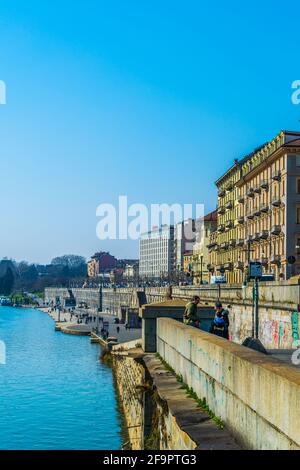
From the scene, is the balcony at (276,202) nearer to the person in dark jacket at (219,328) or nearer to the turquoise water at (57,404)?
the turquoise water at (57,404)

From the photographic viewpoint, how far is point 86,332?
109 metres

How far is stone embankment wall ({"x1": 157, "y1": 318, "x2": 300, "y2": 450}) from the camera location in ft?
21.7

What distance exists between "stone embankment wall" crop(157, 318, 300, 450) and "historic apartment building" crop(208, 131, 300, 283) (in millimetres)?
39931

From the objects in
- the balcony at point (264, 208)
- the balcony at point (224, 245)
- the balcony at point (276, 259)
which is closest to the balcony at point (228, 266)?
the balcony at point (224, 245)

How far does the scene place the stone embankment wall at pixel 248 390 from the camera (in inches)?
260

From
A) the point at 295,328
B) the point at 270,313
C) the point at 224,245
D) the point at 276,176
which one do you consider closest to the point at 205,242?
the point at 224,245

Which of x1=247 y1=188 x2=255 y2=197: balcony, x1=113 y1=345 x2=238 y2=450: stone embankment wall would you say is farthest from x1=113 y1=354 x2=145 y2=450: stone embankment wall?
x1=247 y1=188 x2=255 y2=197: balcony

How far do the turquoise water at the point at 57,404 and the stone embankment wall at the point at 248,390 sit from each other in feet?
60.3

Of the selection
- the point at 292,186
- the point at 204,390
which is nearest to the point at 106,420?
the point at 204,390

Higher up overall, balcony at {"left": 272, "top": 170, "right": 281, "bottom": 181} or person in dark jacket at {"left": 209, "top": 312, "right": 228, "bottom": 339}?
balcony at {"left": 272, "top": 170, "right": 281, "bottom": 181}

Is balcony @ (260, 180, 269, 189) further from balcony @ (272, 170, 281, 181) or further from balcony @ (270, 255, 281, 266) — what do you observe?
balcony @ (270, 255, 281, 266)

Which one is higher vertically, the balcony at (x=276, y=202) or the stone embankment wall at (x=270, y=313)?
the balcony at (x=276, y=202)
